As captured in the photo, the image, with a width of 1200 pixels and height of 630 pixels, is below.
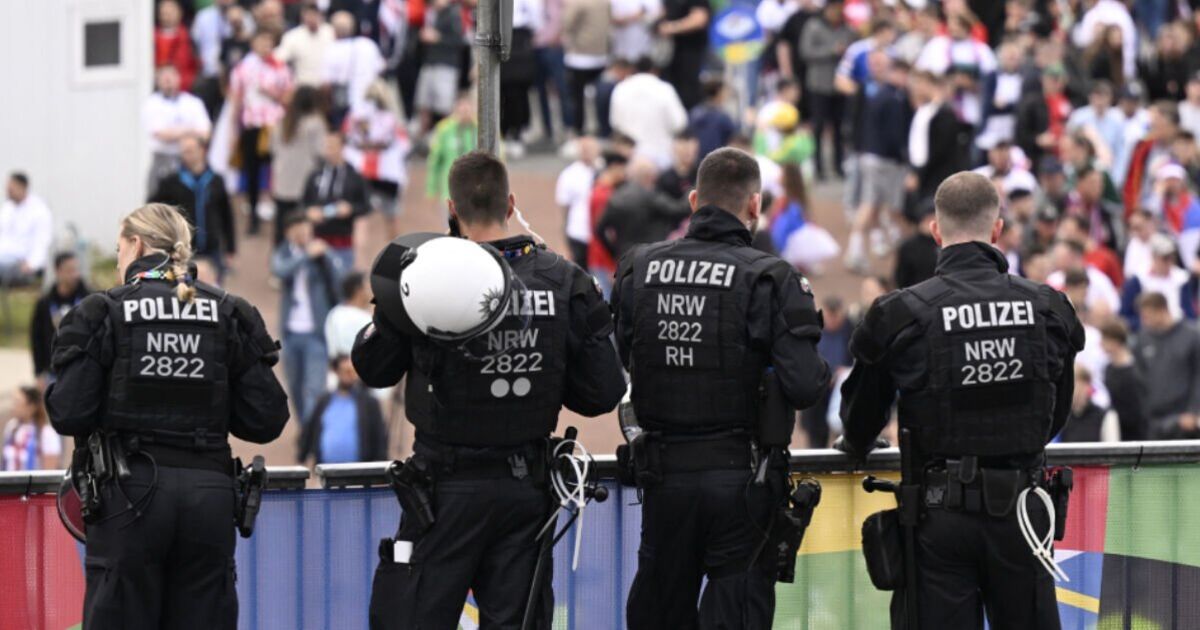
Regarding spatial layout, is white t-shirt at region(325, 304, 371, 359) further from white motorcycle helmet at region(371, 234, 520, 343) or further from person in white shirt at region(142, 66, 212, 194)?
white motorcycle helmet at region(371, 234, 520, 343)

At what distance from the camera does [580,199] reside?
727 inches

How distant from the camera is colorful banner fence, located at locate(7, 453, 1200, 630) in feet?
24.6

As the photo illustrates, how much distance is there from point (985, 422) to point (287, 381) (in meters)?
11.5

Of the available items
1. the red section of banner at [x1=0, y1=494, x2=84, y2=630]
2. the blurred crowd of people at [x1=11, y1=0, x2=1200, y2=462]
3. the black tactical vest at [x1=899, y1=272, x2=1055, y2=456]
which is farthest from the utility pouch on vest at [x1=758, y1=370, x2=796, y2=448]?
the blurred crowd of people at [x1=11, y1=0, x2=1200, y2=462]

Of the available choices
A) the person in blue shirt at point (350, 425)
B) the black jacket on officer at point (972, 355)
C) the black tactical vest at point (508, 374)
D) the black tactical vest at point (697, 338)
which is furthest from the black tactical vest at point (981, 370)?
the person in blue shirt at point (350, 425)

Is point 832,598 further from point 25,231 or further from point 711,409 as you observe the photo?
point 25,231

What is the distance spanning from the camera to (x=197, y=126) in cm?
2075

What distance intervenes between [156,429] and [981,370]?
2599mm

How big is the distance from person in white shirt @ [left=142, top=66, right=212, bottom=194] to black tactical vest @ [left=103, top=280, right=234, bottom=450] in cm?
1369

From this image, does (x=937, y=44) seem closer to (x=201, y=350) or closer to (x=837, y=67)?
(x=837, y=67)

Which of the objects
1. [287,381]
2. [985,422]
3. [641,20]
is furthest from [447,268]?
[641,20]

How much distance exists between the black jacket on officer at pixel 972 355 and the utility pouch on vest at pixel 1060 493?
0.11 meters

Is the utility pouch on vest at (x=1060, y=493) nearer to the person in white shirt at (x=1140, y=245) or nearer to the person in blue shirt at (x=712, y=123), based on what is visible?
the person in white shirt at (x=1140, y=245)

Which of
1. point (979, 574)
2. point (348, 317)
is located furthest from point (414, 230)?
point (979, 574)
